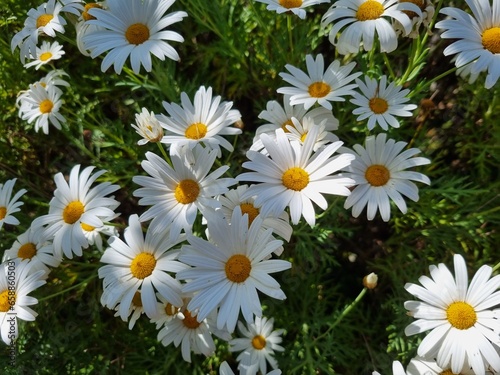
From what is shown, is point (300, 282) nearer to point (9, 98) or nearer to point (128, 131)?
point (128, 131)

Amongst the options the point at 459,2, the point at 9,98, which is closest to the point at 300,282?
the point at 459,2

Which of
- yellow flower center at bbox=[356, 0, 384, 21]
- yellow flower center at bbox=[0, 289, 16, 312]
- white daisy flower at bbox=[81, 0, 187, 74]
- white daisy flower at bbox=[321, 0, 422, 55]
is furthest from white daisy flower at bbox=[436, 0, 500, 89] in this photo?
yellow flower center at bbox=[0, 289, 16, 312]

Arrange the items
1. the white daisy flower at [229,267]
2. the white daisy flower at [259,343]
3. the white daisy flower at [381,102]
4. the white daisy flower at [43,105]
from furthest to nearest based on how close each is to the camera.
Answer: the white daisy flower at [43,105] → the white daisy flower at [259,343] → the white daisy flower at [381,102] → the white daisy flower at [229,267]

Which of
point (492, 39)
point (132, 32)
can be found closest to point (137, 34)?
point (132, 32)

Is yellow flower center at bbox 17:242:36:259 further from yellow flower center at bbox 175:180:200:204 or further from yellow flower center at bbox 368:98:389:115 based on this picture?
yellow flower center at bbox 368:98:389:115

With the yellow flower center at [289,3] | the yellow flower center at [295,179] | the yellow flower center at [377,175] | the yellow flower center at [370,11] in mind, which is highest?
the yellow flower center at [289,3]

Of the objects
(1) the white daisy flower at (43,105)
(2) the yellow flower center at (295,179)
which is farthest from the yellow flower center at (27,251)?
(2) the yellow flower center at (295,179)

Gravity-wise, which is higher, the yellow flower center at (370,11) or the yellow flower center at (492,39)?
the yellow flower center at (370,11)

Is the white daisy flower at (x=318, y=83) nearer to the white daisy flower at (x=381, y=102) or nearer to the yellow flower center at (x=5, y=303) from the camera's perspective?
the white daisy flower at (x=381, y=102)
